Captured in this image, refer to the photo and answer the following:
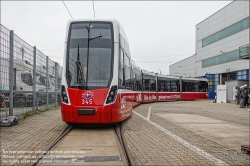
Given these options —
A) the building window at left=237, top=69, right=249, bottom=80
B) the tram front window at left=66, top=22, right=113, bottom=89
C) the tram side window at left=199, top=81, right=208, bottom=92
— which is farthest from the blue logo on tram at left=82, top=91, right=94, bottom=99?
the building window at left=237, top=69, right=249, bottom=80

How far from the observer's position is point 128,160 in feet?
16.4

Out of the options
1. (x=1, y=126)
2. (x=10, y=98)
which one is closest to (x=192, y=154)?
(x=1, y=126)

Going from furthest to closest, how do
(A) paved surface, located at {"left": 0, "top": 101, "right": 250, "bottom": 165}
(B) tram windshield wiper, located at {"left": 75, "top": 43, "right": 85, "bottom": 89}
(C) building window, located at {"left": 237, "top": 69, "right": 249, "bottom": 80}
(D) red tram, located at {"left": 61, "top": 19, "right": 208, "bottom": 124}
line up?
(C) building window, located at {"left": 237, "top": 69, "right": 249, "bottom": 80} → (B) tram windshield wiper, located at {"left": 75, "top": 43, "right": 85, "bottom": 89} → (D) red tram, located at {"left": 61, "top": 19, "right": 208, "bottom": 124} → (A) paved surface, located at {"left": 0, "top": 101, "right": 250, "bottom": 165}

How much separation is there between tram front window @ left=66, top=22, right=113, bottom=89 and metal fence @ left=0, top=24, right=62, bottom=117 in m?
2.21

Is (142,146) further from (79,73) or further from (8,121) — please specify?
(8,121)

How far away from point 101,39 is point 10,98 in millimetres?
3820

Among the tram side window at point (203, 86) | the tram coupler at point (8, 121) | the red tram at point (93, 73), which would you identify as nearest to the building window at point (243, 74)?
the tram side window at point (203, 86)

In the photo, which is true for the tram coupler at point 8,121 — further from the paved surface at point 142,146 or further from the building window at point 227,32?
the building window at point 227,32

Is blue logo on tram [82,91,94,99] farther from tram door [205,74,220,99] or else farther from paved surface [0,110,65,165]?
tram door [205,74,220,99]

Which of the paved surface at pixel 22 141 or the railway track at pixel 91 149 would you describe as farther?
the paved surface at pixel 22 141

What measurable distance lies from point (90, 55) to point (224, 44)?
4002 centimetres

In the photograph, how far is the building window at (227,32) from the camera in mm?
38000

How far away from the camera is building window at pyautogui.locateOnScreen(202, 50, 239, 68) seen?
4099 cm

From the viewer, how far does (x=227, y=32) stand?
142 feet
